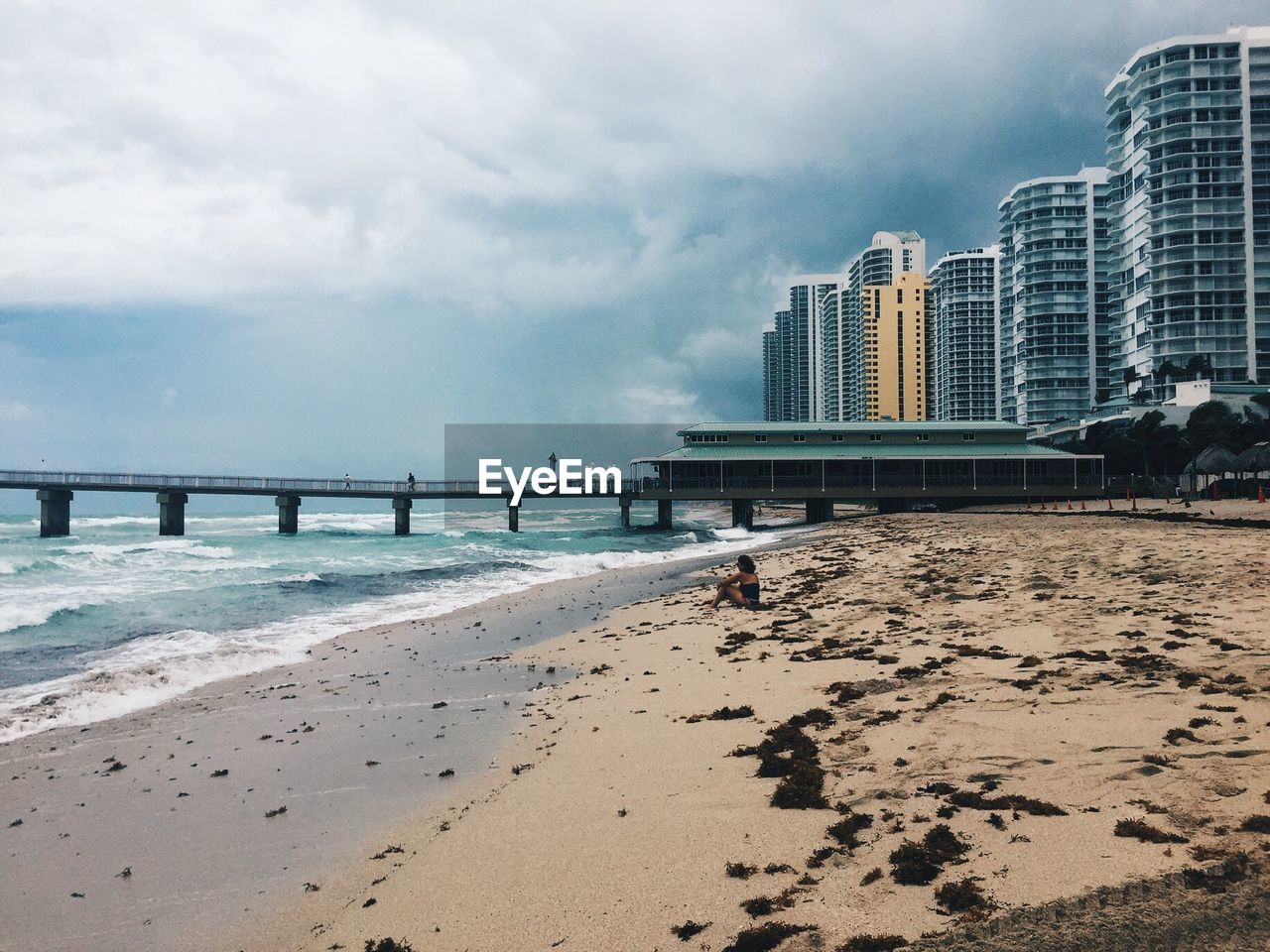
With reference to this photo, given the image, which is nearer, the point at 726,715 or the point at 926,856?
the point at 926,856

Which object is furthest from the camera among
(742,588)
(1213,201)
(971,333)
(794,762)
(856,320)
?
(856,320)

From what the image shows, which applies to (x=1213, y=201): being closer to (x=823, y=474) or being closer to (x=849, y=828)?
(x=823, y=474)

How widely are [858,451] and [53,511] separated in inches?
3113

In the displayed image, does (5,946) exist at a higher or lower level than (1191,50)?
lower

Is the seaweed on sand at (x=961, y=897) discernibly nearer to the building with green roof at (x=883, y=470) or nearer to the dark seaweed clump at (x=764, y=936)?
the dark seaweed clump at (x=764, y=936)

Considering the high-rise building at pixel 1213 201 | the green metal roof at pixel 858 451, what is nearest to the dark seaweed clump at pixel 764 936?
the green metal roof at pixel 858 451

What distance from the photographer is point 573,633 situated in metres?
18.2

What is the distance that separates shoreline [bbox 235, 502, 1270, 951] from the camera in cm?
491

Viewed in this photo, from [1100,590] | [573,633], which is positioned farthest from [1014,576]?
[573,633]

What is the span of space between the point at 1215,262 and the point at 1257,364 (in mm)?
14528

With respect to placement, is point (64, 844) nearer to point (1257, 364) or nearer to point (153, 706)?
point (153, 706)

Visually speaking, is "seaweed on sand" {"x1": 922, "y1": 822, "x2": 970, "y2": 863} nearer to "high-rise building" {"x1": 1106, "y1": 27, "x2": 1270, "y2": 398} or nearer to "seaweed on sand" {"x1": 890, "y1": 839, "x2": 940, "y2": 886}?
"seaweed on sand" {"x1": 890, "y1": 839, "x2": 940, "y2": 886}

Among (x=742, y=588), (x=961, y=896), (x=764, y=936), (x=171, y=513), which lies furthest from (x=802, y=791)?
(x=171, y=513)

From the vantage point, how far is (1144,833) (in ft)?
16.4
